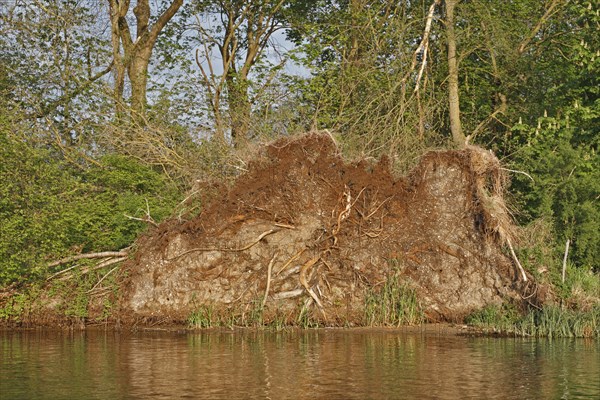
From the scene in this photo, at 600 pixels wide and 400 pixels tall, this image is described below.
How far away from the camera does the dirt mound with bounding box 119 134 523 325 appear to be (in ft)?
66.6

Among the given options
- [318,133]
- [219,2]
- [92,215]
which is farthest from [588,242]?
[219,2]

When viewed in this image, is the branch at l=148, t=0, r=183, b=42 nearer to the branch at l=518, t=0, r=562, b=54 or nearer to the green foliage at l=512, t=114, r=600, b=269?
the branch at l=518, t=0, r=562, b=54

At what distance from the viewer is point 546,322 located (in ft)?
60.8

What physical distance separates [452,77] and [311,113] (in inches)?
182

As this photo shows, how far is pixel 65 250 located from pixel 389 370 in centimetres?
1054

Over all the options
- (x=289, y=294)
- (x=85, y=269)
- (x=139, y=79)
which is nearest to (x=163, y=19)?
(x=139, y=79)

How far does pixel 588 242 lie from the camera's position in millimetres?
22781

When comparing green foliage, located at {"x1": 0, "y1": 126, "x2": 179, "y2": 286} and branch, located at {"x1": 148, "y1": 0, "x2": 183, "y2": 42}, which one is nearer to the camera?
green foliage, located at {"x1": 0, "y1": 126, "x2": 179, "y2": 286}

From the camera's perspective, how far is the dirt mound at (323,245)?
20312 millimetres

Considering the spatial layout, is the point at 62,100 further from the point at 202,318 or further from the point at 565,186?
the point at 565,186

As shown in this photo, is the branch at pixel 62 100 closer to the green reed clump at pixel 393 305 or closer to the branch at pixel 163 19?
the branch at pixel 163 19

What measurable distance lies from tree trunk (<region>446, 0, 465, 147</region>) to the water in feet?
30.0

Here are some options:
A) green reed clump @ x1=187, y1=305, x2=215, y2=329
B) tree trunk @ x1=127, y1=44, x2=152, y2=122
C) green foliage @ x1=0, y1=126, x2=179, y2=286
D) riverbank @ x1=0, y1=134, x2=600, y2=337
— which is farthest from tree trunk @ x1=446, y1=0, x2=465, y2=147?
green reed clump @ x1=187, y1=305, x2=215, y2=329

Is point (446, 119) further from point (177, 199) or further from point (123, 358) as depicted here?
point (123, 358)
